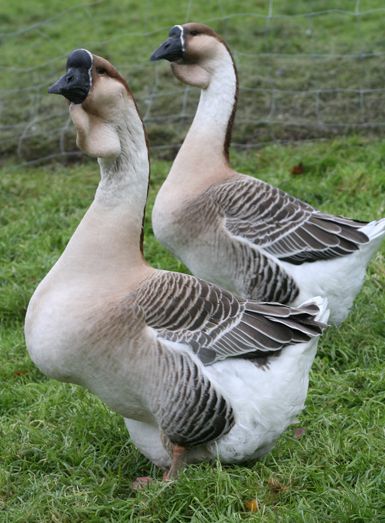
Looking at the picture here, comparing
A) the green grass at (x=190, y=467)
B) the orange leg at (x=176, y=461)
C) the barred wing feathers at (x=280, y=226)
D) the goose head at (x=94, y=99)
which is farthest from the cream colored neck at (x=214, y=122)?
the orange leg at (x=176, y=461)

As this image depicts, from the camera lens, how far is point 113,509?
11.5 ft

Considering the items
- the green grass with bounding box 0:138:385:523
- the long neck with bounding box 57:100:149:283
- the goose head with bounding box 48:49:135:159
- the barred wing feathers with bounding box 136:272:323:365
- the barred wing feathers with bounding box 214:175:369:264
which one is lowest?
the green grass with bounding box 0:138:385:523

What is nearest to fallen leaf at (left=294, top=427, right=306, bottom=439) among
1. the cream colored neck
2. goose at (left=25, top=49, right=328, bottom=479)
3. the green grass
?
the green grass

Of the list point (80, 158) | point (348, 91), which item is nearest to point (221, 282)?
point (80, 158)

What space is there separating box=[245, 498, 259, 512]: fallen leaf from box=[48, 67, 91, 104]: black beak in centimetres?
161

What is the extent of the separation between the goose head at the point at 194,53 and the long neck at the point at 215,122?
0.01m

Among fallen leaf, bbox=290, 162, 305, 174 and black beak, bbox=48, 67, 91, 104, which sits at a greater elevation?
black beak, bbox=48, 67, 91, 104

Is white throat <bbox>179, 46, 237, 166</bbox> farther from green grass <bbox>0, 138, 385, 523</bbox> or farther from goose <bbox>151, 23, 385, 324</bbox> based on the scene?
green grass <bbox>0, 138, 385, 523</bbox>

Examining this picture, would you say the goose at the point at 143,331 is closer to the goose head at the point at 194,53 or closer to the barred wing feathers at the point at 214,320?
the barred wing feathers at the point at 214,320

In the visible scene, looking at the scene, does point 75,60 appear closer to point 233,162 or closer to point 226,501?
point 226,501

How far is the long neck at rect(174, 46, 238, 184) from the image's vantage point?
519 cm

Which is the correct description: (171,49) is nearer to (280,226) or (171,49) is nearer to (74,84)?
(280,226)

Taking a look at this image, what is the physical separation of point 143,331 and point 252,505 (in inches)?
29.5

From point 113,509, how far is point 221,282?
5.68ft
